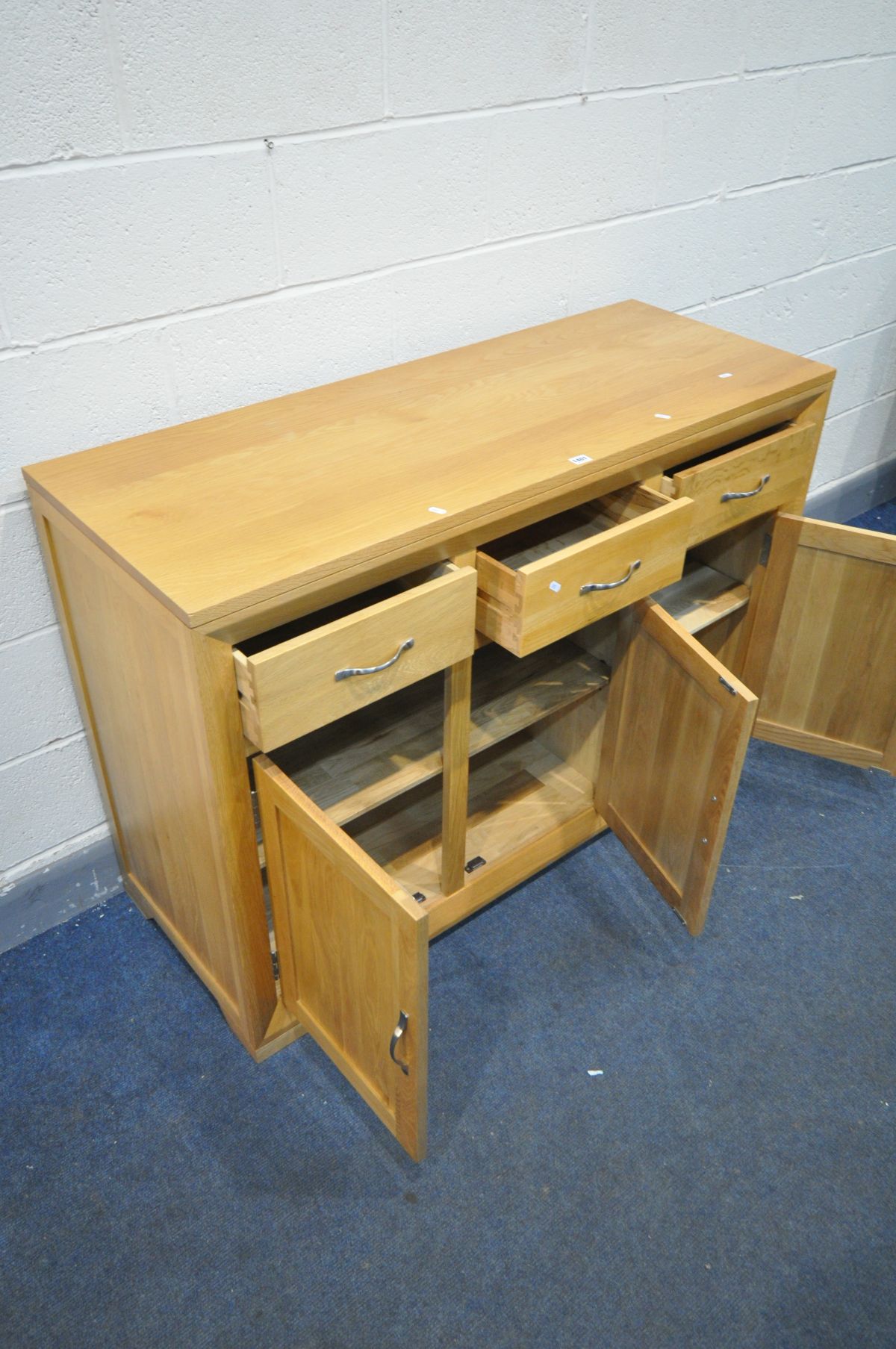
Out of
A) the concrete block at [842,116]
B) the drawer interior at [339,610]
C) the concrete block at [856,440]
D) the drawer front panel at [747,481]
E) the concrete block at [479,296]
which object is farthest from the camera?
the concrete block at [856,440]

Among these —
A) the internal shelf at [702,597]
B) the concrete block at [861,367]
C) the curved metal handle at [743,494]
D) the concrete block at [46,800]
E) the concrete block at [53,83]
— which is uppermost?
the concrete block at [53,83]

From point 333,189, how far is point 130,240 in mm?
326

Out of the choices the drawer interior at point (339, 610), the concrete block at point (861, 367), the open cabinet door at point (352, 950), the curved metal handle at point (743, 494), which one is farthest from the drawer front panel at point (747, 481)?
the concrete block at point (861, 367)

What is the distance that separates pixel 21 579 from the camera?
147cm

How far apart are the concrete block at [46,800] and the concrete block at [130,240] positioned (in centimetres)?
65

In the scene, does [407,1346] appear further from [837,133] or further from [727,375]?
[837,133]

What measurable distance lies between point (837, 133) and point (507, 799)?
156cm

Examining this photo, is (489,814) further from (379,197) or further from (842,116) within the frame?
(842,116)

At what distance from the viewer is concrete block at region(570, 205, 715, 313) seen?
6.39 feet

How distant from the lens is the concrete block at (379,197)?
4.94ft

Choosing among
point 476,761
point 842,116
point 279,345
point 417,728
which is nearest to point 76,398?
point 279,345

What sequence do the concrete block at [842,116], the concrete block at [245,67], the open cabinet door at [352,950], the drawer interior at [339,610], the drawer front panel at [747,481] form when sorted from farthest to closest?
the concrete block at [842,116], the drawer front panel at [747,481], the drawer interior at [339,610], the concrete block at [245,67], the open cabinet door at [352,950]

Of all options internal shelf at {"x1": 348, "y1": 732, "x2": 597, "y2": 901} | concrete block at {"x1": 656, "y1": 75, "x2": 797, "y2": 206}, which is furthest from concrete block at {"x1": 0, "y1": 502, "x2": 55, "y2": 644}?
concrete block at {"x1": 656, "y1": 75, "x2": 797, "y2": 206}

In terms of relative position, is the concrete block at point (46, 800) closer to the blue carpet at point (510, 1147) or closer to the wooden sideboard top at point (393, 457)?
the blue carpet at point (510, 1147)
